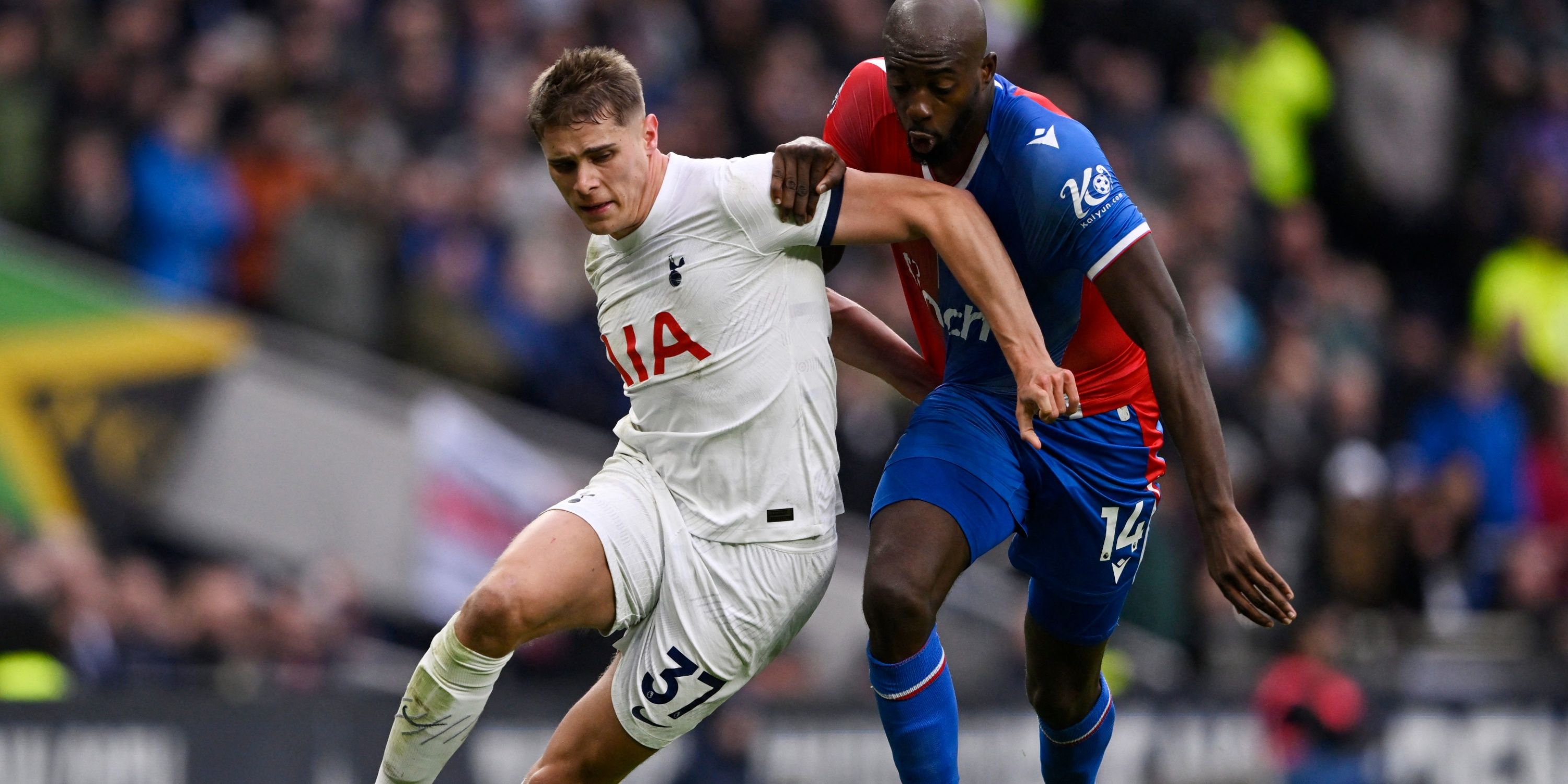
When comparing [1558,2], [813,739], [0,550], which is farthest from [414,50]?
[1558,2]

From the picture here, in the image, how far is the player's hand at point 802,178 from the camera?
488 cm

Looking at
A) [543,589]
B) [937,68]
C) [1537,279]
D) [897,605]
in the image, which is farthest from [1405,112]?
[543,589]

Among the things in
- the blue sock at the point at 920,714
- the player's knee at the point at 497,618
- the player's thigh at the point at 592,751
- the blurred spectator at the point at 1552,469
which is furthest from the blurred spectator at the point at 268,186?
the blurred spectator at the point at 1552,469

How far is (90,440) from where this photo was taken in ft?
32.9

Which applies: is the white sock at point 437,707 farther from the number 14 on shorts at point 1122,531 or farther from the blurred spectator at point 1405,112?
the blurred spectator at point 1405,112

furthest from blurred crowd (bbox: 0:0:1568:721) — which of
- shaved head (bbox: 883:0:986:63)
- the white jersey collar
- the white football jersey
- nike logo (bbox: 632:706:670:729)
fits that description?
shaved head (bbox: 883:0:986:63)

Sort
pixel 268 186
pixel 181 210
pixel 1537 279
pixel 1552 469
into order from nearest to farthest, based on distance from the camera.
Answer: pixel 181 210, pixel 268 186, pixel 1552 469, pixel 1537 279

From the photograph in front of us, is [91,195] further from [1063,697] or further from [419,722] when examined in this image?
[1063,697]

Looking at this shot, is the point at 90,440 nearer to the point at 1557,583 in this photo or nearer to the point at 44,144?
the point at 44,144

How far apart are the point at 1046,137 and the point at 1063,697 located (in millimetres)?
1753

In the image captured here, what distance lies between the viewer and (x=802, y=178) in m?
4.88

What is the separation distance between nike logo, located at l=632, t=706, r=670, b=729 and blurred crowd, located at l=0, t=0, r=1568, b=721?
5163 mm

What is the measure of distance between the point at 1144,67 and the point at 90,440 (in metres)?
7.25

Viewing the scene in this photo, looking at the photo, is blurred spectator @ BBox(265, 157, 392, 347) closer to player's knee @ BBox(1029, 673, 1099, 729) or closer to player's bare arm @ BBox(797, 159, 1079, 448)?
player's knee @ BBox(1029, 673, 1099, 729)
